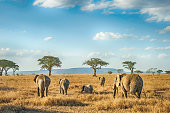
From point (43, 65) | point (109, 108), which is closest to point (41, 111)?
point (109, 108)

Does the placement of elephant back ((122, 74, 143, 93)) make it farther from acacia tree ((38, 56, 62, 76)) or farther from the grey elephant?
acacia tree ((38, 56, 62, 76))

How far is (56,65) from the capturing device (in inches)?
2633

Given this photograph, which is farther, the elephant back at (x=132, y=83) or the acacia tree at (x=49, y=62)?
the acacia tree at (x=49, y=62)

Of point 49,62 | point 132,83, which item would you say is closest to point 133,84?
point 132,83

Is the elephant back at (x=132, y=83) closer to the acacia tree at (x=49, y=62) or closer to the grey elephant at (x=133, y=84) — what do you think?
the grey elephant at (x=133, y=84)

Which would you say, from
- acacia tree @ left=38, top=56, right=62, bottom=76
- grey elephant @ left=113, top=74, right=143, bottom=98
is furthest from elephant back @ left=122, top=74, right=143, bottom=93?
acacia tree @ left=38, top=56, right=62, bottom=76

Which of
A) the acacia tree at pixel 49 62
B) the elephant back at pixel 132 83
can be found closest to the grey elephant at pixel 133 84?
the elephant back at pixel 132 83

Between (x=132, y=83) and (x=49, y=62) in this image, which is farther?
(x=49, y=62)

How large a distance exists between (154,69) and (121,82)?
10093cm

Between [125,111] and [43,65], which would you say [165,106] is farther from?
[43,65]

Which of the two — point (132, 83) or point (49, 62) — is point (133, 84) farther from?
point (49, 62)

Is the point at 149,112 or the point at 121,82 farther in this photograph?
the point at 121,82

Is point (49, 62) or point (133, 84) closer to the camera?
point (133, 84)

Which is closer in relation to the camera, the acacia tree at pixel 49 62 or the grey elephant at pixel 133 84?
the grey elephant at pixel 133 84
